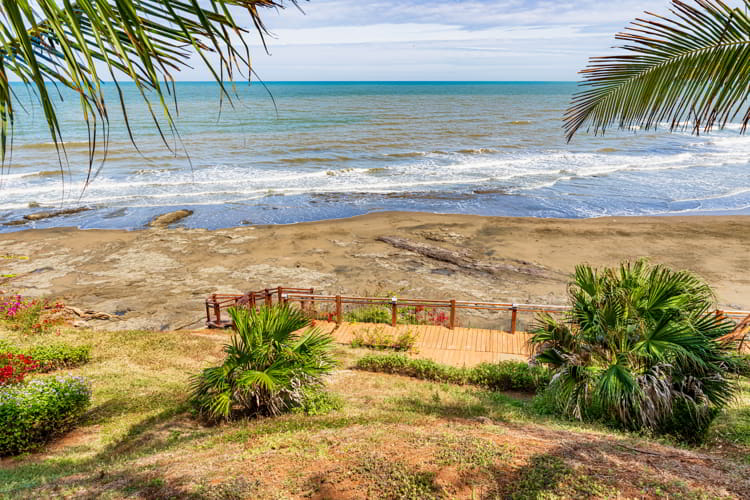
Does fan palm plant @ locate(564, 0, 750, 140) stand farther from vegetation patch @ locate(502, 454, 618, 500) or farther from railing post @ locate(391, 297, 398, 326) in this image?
railing post @ locate(391, 297, 398, 326)

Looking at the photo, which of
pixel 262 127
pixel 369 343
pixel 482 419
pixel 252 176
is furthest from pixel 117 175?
pixel 482 419

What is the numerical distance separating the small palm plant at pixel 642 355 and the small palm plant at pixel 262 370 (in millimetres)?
3609

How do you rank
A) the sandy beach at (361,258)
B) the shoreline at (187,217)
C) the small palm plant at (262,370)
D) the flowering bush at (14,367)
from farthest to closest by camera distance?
the shoreline at (187,217) < the sandy beach at (361,258) < the flowering bush at (14,367) < the small palm plant at (262,370)

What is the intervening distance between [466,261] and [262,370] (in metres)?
14.3

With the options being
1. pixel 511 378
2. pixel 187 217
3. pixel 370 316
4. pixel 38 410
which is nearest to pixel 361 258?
pixel 370 316

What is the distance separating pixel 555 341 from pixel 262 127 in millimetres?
59422

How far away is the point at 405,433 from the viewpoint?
5738mm

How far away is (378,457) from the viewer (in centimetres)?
495

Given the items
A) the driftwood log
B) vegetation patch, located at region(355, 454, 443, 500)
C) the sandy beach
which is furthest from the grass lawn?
the driftwood log

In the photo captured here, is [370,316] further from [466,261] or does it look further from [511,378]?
[466,261]

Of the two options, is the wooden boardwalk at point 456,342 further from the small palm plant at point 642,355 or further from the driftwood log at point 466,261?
the driftwood log at point 466,261

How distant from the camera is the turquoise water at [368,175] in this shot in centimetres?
2939

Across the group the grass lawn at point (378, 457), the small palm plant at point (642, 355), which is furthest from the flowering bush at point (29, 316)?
the small palm plant at point (642, 355)

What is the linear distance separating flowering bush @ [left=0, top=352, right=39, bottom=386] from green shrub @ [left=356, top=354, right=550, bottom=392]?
6.14 m
